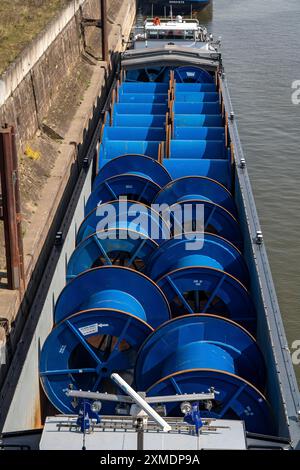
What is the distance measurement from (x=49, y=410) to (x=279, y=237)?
364 inches

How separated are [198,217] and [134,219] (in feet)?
4.32

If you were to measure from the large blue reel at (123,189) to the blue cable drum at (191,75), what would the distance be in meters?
9.26

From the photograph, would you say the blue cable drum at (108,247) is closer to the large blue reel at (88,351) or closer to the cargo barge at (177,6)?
the large blue reel at (88,351)

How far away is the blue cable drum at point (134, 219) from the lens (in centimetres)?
1207

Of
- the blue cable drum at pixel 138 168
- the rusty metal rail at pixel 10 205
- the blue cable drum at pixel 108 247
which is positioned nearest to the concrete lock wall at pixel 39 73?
the blue cable drum at pixel 138 168

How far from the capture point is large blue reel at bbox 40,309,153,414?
9484 mm

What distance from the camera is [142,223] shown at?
1217 cm

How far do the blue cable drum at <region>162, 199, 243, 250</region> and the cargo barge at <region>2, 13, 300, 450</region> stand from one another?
0.02 metres

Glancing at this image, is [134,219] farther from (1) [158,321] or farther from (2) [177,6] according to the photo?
(2) [177,6]

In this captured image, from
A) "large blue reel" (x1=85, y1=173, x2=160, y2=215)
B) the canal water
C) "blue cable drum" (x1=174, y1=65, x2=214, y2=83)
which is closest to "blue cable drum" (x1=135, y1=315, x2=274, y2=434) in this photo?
the canal water

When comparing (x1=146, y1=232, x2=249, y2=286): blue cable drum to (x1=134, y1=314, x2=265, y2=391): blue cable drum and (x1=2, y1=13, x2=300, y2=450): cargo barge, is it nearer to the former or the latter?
(x1=2, y1=13, x2=300, y2=450): cargo barge

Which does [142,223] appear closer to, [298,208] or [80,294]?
[80,294]

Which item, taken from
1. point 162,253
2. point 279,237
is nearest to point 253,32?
point 279,237
